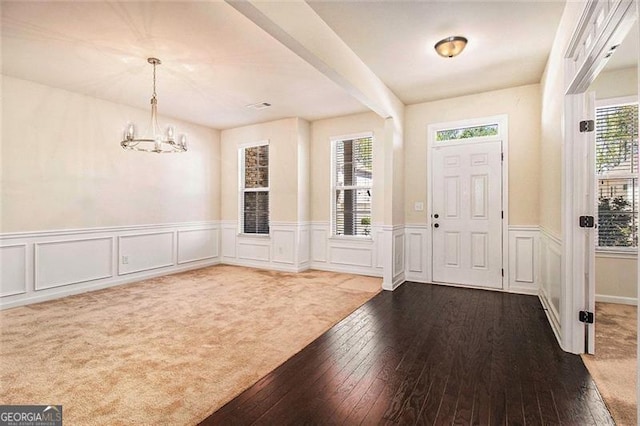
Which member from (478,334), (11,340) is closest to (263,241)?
(11,340)

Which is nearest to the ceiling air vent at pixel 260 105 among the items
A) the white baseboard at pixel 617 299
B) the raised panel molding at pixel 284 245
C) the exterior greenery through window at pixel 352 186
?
the exterior greenery through window at pixel 352 186

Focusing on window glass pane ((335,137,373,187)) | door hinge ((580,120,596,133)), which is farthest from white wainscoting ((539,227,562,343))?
window glass pane ((335,137,373,187))

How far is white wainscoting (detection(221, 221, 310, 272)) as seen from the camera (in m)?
5.86

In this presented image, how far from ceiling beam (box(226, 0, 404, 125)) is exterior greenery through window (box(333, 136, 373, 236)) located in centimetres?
146

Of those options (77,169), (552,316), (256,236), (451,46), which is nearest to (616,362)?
(552,316)

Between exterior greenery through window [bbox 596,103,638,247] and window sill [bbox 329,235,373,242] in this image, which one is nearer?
exterior greenery through window [bbox 596,103,638,247]

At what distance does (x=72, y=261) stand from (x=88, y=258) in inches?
7.9

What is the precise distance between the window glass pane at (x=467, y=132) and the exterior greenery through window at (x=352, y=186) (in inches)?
46.7

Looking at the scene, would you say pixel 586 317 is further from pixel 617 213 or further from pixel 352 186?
pixel 352 186

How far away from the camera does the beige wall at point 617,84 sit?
372 centimetres

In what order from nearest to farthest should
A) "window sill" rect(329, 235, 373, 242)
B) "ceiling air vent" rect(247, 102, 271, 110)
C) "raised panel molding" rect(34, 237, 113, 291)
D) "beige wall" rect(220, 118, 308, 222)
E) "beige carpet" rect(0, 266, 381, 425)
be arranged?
1. "beige carpet" rect(0, 266, 381, 425)
2. "raised panel molding" rect(34, 237, 113, 291)
3. "ceiling air vent" rect(247, 102, 271, 110)
4. "window sill" rect(329, 235, 373, 242)
5. "beige wall" rect(220, 118, 308, 222)

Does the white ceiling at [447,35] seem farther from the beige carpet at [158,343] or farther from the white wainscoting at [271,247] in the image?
the white wainscoting at [271,247]

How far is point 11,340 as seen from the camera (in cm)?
285

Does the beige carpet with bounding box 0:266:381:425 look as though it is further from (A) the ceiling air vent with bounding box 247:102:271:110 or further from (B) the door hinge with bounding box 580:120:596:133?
(A) the ceiling air vent with bounding box 247:102:271:110
